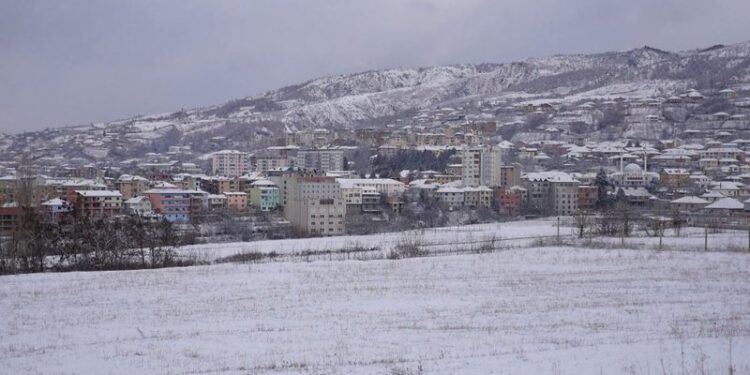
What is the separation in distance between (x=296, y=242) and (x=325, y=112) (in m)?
106

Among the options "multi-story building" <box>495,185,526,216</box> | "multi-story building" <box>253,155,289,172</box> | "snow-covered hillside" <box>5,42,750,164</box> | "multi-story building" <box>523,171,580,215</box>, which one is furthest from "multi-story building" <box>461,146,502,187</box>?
"snow-covered hillside" <box>5,42,750,164</box>

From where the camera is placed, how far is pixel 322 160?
6669 centimetres

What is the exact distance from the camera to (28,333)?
34.9ft

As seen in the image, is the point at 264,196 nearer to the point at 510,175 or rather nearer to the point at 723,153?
the point at 510,175

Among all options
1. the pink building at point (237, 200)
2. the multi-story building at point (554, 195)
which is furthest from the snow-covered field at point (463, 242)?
the pink building at point (237, 200)

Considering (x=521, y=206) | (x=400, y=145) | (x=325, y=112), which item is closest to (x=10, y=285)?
(x=521, y=206)

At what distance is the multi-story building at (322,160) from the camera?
65.8 meters

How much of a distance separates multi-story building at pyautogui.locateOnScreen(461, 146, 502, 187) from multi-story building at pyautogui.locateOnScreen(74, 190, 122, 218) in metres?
21.9

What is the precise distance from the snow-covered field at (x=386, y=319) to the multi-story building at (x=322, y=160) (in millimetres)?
47661

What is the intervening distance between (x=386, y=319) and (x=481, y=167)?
132 ft

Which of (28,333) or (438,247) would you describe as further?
(438,247)

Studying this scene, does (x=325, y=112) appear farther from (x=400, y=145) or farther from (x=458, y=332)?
(x=458, y=332)

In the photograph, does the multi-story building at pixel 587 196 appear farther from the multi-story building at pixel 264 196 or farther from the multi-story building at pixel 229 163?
the multi-story building at pixel 229 163

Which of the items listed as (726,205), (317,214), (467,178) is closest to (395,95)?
(467,178)
